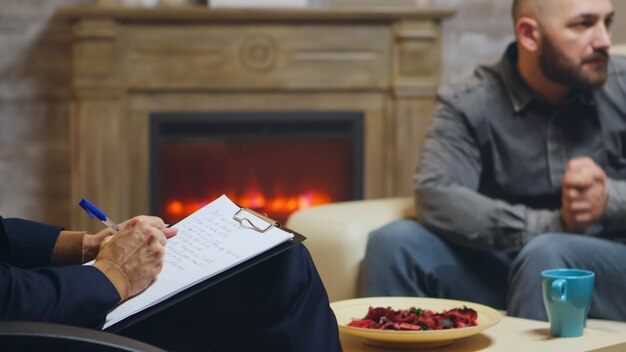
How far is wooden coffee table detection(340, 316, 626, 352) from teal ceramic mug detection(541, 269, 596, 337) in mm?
15

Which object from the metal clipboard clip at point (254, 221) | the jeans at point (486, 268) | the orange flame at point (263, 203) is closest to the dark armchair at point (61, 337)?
the metal clipboard clip at point (254, 221)

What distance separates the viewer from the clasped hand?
2.01m

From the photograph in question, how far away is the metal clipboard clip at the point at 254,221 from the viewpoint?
1.32 m

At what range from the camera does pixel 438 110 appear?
7.66ft

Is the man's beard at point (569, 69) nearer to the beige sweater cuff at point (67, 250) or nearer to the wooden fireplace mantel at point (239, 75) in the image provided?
the beige sweater cuff at point (67, 250)

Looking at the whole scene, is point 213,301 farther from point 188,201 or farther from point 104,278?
point 188,201

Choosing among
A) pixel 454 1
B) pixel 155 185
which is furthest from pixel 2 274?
pixel 454 1

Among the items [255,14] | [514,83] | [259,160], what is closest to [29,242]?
[514,83]

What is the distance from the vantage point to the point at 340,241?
6.80 feet

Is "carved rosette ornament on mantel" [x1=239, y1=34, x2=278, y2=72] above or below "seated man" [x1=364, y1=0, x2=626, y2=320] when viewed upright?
above

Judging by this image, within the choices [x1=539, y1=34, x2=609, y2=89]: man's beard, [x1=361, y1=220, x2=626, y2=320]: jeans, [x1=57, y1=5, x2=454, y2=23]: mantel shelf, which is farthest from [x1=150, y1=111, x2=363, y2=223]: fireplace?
[x1=361, y1=220, x2=626, y2=320]: jeans

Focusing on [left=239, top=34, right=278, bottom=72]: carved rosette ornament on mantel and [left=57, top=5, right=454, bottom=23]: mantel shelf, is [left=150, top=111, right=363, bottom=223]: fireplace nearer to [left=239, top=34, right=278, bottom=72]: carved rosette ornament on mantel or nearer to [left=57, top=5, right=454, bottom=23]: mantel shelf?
[left=239, top=34, right=278, bottom=72]: carved rosette ornament on mantel

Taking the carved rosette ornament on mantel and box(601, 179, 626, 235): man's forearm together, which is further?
the carved rosette ornament on mantel

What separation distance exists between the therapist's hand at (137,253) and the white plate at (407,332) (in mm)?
319
